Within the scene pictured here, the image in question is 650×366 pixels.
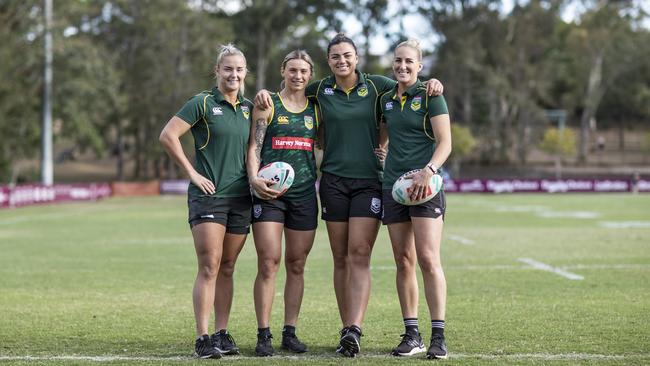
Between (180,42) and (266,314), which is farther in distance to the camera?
(180,42)

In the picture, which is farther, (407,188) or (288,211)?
(288,211)

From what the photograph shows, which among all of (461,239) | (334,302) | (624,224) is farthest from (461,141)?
(334,302)

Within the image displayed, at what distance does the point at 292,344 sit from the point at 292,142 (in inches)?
57.1

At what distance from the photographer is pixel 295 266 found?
7.12 meters

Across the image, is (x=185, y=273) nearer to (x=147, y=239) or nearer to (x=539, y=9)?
(x=147, y=239)

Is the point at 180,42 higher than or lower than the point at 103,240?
higher

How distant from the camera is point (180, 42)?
61.6 meters

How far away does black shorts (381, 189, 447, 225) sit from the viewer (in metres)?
6.84

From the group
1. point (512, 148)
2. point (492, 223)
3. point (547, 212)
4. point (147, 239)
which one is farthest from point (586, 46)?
point (147, 239)

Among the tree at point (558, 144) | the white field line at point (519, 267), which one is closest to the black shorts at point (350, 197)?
the white field line at point (519, 267)

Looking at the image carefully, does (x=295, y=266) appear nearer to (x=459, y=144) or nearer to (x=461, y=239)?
(x=461, y=239)

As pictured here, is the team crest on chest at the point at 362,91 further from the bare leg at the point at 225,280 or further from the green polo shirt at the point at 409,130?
the bare leg at the point at 225,280

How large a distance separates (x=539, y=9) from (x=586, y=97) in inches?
618

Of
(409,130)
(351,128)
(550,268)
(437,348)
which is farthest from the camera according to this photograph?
(550,268)
